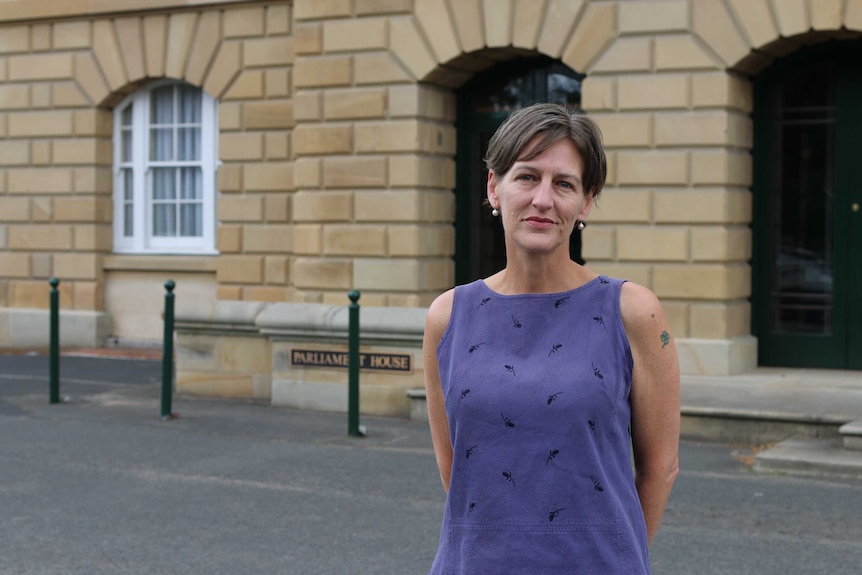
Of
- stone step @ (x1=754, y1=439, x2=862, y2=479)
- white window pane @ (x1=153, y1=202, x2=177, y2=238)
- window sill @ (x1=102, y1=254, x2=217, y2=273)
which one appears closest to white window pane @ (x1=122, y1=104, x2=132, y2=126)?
white window pane @ (x1=153, y1=202, x2=177, y2=238)

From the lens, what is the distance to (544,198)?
2.85 metres

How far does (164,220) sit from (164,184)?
53 centimetres

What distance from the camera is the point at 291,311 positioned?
1310 cm

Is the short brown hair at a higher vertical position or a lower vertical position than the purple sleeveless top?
higher

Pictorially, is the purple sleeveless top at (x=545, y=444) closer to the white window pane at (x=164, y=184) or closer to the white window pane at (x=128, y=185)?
the white window pane at (x=164, y=184)

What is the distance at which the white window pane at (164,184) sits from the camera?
1983cm

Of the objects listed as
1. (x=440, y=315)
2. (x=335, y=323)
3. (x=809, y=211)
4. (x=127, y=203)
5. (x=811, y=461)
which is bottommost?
(x=811, y=461)

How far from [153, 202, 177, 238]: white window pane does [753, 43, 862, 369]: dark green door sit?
29.1 feet

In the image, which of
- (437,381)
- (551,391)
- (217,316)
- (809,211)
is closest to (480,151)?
(809,211)

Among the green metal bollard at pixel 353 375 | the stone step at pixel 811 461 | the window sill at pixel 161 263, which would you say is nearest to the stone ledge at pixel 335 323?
the green metal bollard at pixel 353 375

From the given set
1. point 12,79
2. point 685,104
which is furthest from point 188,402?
point 12,79

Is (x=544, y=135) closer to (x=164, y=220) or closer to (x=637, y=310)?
(x=637, y=310)

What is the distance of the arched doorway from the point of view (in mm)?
16391

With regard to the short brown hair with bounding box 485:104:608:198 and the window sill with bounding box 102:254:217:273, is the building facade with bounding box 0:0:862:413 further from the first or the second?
the short brown hair with bounding box 485:104:608:198
